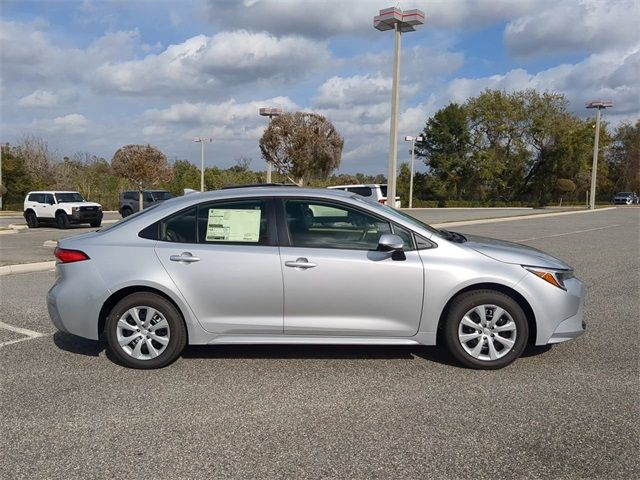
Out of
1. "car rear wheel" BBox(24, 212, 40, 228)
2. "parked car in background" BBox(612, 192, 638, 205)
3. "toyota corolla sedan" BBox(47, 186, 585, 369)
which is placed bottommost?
"car rear wheel" BBox(24, 212, 40, 228)

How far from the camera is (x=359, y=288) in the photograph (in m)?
4.60

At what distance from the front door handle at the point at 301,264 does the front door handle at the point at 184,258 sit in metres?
0.81

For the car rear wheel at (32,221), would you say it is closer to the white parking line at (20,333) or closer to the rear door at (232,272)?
the white parking line at (20,333)

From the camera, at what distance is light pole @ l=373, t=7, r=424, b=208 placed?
18.8 meters

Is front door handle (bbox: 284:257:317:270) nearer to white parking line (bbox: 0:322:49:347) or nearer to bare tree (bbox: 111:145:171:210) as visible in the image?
white parking line (bbox: 0:322:49:347)

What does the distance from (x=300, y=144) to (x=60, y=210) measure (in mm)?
12936

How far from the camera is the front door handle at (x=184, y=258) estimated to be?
4.71m

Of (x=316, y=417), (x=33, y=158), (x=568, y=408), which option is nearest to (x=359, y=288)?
(x=316, y=417)

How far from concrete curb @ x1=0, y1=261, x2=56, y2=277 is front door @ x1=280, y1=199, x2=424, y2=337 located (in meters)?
7.78

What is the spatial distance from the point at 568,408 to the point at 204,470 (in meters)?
2.62

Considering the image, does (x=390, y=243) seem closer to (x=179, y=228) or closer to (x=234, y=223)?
(x=234, y=223)

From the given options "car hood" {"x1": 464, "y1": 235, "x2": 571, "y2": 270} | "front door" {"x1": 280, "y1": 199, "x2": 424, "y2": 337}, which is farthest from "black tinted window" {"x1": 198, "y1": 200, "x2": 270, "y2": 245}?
"car hood" {"x1": 464, "y1": 235, "x2": 571, "y2": 270}

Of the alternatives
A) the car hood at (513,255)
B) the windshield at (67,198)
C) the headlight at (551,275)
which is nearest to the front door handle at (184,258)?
the car hood at (513,255)

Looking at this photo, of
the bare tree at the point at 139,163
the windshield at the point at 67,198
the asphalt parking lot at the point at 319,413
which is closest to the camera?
the asphalt parking lot at the point at 319,413
